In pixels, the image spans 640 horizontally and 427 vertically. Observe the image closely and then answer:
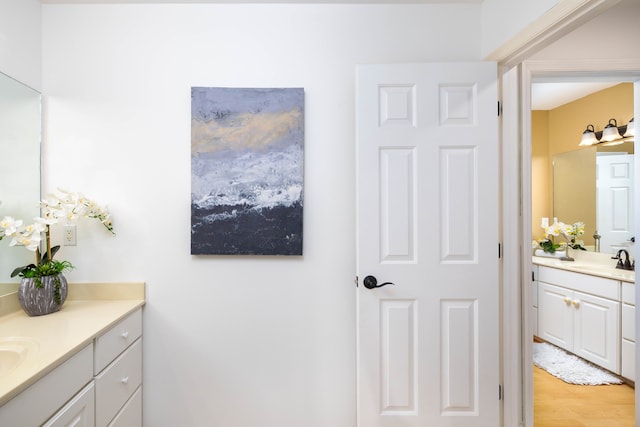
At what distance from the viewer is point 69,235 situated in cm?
182

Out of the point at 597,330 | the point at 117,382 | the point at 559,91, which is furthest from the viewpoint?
the point at 559,91

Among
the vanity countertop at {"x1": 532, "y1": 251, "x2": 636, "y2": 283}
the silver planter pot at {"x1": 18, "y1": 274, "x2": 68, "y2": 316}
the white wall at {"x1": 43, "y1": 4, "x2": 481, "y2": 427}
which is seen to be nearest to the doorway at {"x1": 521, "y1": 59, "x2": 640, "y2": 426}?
the white wall at {"x1": 43, "y1": 4, "x2": 481, "y2": 427}

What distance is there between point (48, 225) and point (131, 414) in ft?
3.54

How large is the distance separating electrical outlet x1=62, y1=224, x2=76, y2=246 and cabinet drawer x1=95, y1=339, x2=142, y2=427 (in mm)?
682

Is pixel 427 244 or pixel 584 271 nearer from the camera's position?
pixel 427 244

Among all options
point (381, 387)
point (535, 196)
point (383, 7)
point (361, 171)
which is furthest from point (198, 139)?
point (535, 196)

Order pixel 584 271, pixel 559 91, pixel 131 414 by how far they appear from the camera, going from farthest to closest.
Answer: pixel 559 91 → pixel 584 271 → pixel 131 414

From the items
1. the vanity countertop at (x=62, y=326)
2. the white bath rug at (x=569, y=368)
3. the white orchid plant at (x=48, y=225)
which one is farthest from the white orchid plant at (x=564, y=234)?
the white orchid plant at (x=48, y=225)

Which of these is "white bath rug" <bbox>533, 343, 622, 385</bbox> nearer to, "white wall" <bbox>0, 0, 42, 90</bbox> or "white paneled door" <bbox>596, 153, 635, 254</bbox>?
"white paneled door" <bbox>596, 153, 635, 254</bbox>

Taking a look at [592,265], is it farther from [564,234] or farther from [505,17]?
[505,17]

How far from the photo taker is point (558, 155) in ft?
12.4

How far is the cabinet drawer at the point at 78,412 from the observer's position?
43.4 inches

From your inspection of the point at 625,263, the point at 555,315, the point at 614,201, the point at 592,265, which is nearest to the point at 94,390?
the point at 555,315

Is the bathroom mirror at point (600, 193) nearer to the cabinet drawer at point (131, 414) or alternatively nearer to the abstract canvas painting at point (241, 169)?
the abstract canvas painting at point (241, 169)
